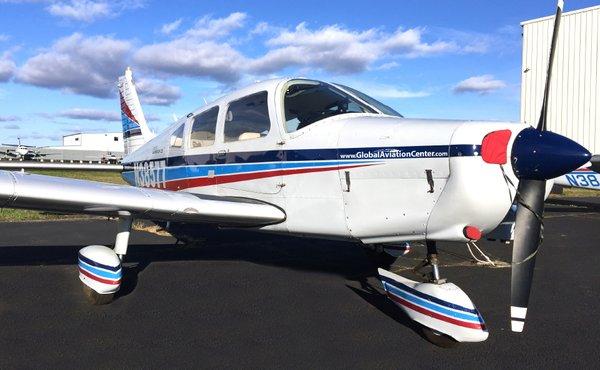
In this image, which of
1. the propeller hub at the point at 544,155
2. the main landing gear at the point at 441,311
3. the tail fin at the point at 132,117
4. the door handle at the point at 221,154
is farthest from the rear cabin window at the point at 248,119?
the tail fin at the point at 132,117

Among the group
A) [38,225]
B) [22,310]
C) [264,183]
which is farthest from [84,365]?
[38,225]

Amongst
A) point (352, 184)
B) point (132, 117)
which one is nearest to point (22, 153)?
point (132, 117)

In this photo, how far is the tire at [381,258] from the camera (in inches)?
256

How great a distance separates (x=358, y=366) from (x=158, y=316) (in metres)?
2.04

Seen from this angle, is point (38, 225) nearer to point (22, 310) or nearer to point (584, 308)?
point (22, 310)

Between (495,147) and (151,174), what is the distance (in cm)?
568

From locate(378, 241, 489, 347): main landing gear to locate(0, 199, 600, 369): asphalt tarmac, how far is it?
0.12 metres

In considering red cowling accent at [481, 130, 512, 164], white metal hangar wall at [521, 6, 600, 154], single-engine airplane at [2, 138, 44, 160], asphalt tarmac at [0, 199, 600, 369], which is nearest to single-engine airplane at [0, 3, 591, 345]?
red cowling accent at [481, 130, 512, 164]

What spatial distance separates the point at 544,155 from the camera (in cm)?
355

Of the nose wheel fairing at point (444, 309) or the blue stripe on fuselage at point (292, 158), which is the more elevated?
the blue stripe on fuselage at point (292, 158)

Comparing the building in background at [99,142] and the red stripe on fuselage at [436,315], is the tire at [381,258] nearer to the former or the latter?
the red stripe on fuselage at [436,315]

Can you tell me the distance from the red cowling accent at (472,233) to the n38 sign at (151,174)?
4691 mm

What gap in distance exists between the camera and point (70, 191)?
187 inches

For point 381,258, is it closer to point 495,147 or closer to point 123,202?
point 495,147
